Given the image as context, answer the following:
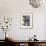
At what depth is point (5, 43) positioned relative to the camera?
4.75 metres

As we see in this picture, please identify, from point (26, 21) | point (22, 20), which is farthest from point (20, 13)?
point (26, 21)

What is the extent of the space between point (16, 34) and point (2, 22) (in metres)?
0.81

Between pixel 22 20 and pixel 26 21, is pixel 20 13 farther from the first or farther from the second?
pixel 26 21

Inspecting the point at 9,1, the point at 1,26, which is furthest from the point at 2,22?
the point at 9,1

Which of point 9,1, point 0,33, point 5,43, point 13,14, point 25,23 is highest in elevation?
point 9,1

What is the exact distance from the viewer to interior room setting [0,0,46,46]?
216 inches

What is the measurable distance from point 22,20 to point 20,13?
0.32 metres

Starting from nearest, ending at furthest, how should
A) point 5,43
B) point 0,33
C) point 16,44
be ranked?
point 16,44 → point 5,43 → point 0,33

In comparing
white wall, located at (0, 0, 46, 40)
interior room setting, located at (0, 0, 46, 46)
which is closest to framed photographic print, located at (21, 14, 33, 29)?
interior room setting, located at (0, 0, 46, 46)

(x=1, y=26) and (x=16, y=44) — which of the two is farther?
(x=1, y=26)

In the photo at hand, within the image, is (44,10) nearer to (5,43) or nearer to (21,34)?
(21,34)

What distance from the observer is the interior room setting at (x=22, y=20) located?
18.0 feet

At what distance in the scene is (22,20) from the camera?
5535 mm

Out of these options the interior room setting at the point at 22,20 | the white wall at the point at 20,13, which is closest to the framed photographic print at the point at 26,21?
the interior room setting at the point at 22,20
